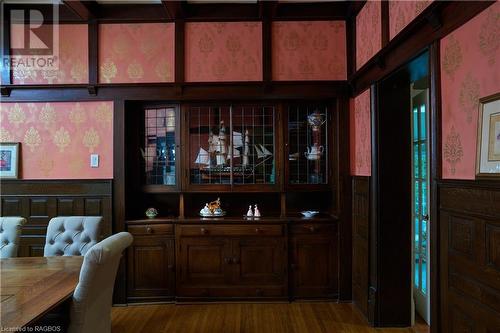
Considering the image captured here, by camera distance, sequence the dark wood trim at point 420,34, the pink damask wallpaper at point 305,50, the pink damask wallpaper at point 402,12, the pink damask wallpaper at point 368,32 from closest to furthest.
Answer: the dark wood trim at point 420,34 < the pink damask wallpaper at point 402,12 < the pink damask wallpaper at point 368,32 < the pink damask wallpaper at point 305,50

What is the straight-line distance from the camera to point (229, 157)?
3621mm

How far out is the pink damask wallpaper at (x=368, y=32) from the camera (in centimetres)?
280

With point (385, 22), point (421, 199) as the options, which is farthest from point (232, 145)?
point (421, 199)

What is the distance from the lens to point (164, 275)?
3.46 m

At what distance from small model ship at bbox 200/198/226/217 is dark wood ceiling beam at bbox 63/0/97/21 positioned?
2.34m

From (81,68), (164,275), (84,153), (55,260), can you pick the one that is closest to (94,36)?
(81,68)

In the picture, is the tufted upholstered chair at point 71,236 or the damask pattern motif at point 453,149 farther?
the tufted upholstered chair at point 71,236

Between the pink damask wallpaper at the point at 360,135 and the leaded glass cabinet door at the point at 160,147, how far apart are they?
1.89m

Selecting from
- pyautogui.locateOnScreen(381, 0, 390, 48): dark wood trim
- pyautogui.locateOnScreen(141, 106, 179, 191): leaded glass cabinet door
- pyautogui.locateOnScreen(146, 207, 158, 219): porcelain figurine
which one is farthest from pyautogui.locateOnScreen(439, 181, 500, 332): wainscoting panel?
pyautogui.locateOnScreen(146, 207, 158, 219): porcelain figurine

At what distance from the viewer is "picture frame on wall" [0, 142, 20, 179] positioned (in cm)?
349

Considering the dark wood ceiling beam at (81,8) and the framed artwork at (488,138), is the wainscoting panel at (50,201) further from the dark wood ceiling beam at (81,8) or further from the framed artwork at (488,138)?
the framed artwork at (488,138)

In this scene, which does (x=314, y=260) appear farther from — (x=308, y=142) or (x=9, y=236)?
(x=9, y=236)

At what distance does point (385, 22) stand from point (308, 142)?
55.4 inches

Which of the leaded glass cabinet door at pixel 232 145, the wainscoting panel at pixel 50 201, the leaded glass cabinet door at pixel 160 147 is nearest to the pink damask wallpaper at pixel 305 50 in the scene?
the leaded glass cabinet door at pixel 232 145
